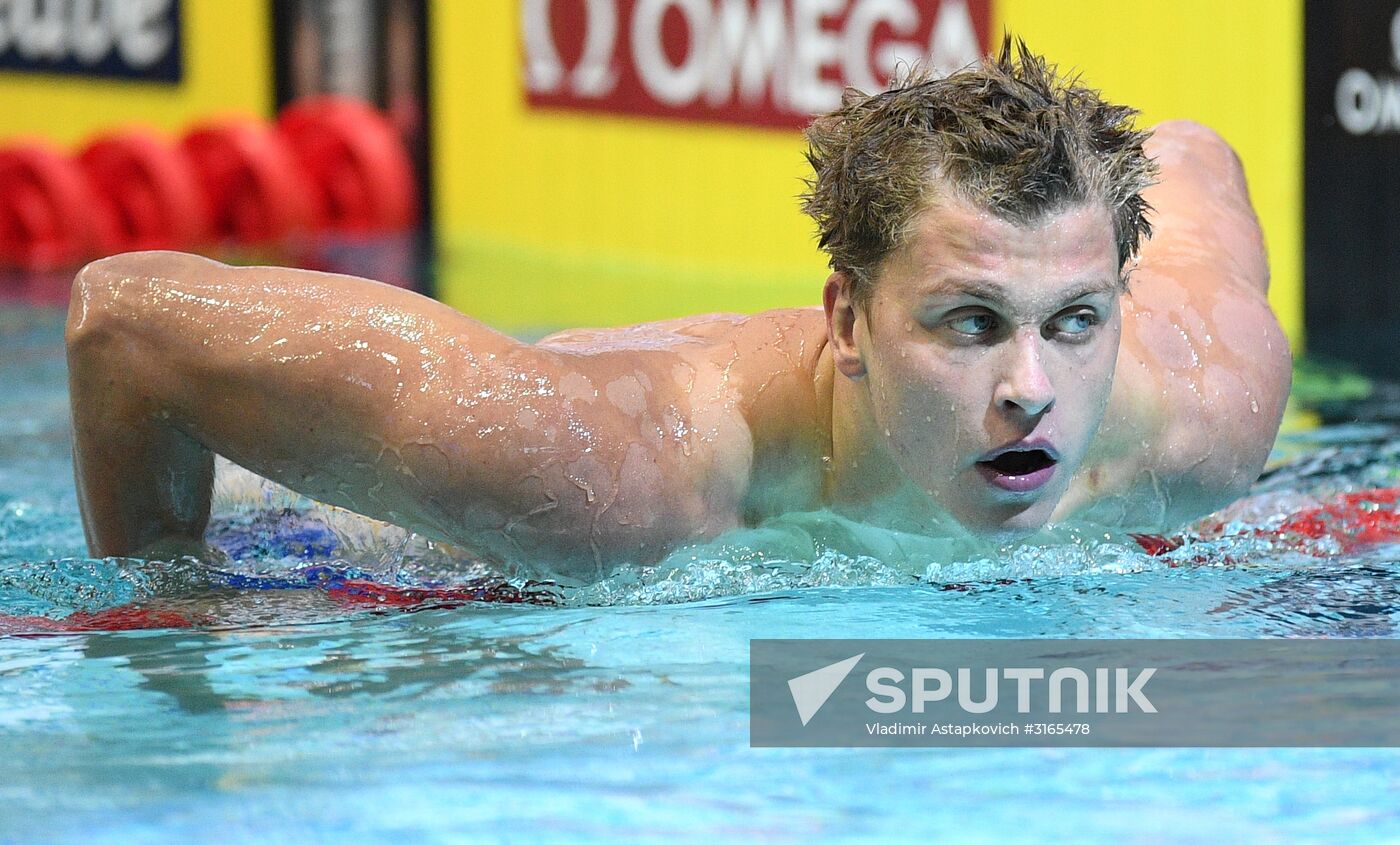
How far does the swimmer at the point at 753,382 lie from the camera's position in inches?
95.7

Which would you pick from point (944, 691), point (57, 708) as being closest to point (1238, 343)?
point (944, 691)

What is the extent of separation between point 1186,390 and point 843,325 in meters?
0.63

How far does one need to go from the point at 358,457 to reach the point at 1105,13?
4.09 metres

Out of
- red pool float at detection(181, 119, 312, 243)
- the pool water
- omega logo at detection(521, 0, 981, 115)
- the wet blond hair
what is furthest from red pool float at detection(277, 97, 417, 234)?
the wet blond hair

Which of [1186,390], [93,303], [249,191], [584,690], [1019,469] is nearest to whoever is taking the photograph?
[584,690]

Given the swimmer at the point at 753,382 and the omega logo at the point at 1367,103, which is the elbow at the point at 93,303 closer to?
the swimmer at the point at 753,382

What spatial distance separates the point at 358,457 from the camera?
2.59 metres

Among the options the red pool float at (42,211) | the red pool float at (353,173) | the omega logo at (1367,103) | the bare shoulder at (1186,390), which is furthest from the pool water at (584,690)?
the red pool float at (353,173)

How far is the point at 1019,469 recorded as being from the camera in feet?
8.23

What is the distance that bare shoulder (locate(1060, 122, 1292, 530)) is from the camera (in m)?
2.86

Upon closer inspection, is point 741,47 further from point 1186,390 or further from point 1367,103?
point 1186,390

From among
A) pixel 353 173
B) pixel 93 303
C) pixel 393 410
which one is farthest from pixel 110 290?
pixel 353 173

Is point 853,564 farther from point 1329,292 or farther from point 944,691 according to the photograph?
point 1329,292

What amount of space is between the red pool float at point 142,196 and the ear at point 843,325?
Answer: 19.4 feet
